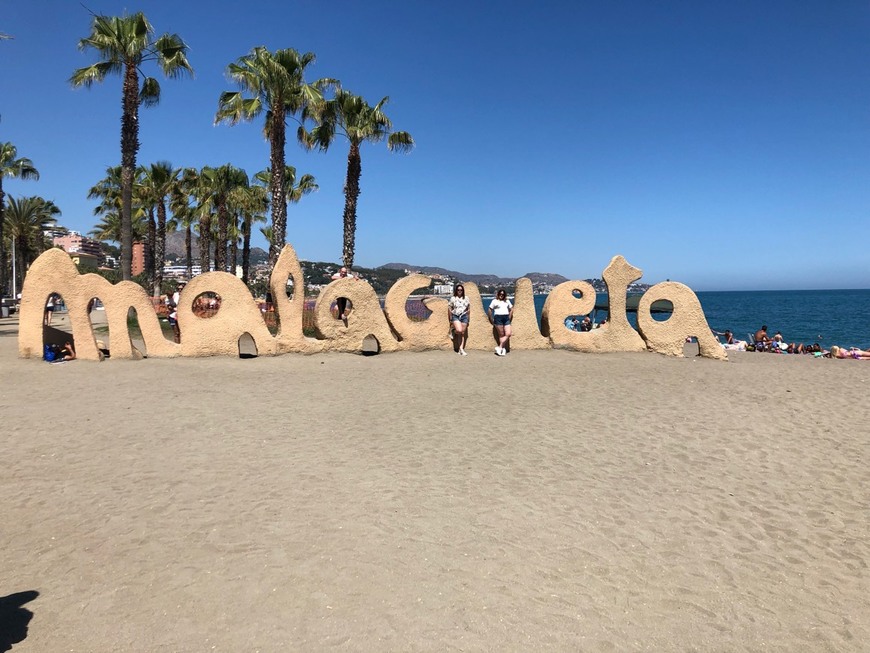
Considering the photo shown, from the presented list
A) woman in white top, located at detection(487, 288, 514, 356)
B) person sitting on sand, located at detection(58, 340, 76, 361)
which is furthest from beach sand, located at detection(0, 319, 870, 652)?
woman in white top, located at detection(487, 288, 514, 356)

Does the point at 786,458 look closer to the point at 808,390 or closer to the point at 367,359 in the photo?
the point at 808,390

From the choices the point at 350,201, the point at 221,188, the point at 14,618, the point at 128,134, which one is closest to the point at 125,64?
the point at 128,134

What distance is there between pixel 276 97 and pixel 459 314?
39.6ft

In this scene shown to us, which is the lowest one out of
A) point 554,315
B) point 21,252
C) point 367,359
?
point 367,359

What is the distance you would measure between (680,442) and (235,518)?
5.60 meters

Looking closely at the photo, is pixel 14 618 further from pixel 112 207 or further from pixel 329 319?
pixel 112 207

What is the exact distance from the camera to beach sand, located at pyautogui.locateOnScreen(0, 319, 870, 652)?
3.27m

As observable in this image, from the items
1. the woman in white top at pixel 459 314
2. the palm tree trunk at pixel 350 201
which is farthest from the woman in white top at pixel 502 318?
the palm tree trunk at pixel 350 201

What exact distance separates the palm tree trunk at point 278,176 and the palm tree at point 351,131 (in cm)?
203

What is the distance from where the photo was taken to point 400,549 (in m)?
4.08

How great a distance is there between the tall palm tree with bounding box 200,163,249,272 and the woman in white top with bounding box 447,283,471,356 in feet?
76.2

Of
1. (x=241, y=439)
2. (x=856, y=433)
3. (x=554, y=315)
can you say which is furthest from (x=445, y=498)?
(x=554, y=315)

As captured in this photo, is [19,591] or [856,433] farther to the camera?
[856,433]

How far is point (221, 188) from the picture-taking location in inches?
1256
